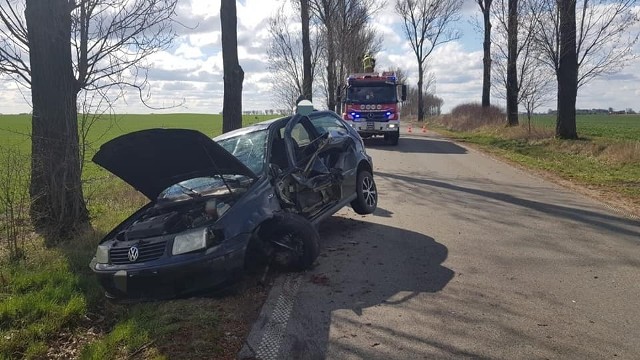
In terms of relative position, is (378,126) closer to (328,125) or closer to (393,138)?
(393,138)

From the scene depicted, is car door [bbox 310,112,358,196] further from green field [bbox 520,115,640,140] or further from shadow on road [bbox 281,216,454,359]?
green field [bbox 520,115,640,140]

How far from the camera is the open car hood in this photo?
204 inches

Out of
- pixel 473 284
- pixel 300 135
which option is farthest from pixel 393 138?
pixel 473 284

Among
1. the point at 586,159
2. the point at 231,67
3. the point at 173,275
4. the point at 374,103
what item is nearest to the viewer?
the point at 173,275

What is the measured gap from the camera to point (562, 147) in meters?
18.1

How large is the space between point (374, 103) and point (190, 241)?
18390mm

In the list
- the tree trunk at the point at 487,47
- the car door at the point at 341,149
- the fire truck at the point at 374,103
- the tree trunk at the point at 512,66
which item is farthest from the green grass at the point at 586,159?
the tree trunk at the point at 487,47

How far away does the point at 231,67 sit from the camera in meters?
12.1

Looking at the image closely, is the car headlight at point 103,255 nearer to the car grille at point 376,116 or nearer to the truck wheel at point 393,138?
the car grille at point 376,116

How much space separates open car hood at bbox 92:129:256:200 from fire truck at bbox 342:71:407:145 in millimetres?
17016

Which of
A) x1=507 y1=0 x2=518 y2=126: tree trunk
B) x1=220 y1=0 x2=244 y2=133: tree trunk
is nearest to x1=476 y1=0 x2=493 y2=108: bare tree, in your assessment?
x1=507 y1=0 x2=518 y2=126: tree trunk

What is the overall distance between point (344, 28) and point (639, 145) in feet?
78.1

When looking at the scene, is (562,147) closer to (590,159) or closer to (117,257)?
(590,159)

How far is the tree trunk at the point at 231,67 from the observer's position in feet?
39.5
